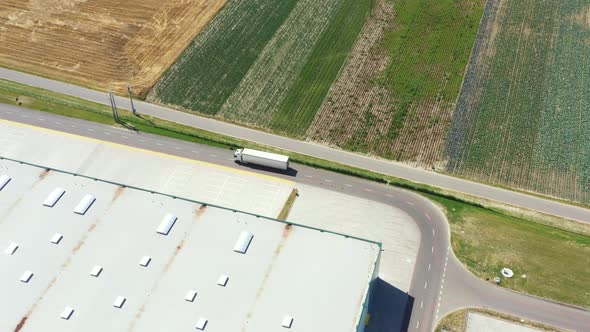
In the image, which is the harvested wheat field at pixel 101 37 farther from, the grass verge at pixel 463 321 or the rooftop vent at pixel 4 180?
the grass verge at pixel 463 321

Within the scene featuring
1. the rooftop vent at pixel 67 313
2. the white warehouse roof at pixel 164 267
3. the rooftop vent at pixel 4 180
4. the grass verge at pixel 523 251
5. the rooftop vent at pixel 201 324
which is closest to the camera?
the rooftop vent at pixel 201 324

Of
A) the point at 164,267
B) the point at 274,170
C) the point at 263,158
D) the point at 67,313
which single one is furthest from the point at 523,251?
the point at 67,313

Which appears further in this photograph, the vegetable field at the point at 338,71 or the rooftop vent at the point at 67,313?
the vegetable field at the point at 338,71

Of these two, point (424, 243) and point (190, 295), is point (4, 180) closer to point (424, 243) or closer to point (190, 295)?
point (190, 295)

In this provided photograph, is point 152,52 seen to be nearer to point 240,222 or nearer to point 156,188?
point 156,188

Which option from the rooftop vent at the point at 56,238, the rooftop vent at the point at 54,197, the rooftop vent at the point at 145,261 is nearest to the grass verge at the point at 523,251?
the rooftop vent at the point at 145,261

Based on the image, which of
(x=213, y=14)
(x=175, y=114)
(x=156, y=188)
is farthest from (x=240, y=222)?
(x=213, y=14)

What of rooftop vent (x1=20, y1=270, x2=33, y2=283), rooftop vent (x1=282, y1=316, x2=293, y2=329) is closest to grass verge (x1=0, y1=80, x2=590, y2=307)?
rooftop vent (x1=282, y1=316, x2=293, y2=329)
